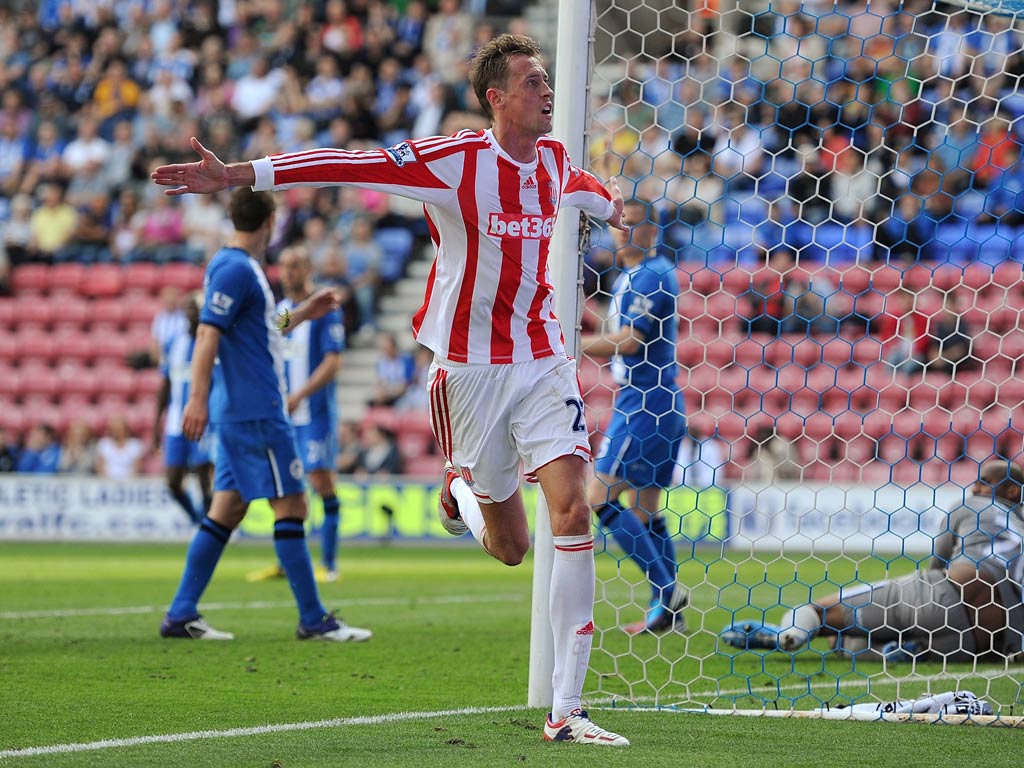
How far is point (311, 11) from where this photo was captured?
22766 millimetres

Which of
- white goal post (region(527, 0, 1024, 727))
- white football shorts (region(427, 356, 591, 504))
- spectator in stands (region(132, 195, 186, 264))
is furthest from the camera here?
spectator in stands (region(132, 195, 186, 264))

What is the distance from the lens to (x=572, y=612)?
4625mm

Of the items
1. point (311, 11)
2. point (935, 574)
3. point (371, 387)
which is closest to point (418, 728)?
point (935, 574)

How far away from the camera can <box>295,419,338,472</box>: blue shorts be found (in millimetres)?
10367

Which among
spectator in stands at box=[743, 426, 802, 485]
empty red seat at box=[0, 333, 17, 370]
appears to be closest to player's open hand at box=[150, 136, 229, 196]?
spectator in stands at box=[743, 426, 802, 485]

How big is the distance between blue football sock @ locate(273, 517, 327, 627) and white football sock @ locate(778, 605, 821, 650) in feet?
7.27

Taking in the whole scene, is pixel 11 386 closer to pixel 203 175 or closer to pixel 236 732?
pixel 236 732

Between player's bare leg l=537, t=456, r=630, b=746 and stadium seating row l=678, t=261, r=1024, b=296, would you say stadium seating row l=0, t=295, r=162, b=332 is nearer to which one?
stadium seating row l=678, t=261, r=1024, b=296

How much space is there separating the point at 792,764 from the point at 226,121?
60.2 feet

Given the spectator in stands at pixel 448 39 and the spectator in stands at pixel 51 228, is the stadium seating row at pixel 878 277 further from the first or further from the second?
the spectator in stands at pixel 51 228

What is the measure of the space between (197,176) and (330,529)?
21.8 ft

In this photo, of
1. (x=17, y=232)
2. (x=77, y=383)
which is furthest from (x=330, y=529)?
(x=17, y=232)

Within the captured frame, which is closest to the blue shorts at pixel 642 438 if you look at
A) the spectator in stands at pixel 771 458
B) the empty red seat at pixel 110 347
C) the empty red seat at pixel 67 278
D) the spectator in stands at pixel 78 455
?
the spectator in stands at pixel 771 458

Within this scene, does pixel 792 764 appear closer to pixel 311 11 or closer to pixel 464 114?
pixel 464 114
